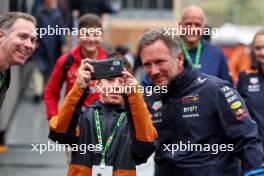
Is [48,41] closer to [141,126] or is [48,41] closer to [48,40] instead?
[48,40]

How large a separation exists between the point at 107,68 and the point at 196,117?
2.37 ft

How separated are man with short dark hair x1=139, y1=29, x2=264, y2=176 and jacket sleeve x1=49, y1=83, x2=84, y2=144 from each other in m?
0.58

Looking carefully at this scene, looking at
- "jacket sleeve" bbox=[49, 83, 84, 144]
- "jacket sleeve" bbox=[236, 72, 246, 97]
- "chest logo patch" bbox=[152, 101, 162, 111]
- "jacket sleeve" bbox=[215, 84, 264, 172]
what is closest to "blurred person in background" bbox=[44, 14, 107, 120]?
"jacket sleeve" bbox=[236, 72, 246, 97]

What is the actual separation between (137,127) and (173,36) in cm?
70

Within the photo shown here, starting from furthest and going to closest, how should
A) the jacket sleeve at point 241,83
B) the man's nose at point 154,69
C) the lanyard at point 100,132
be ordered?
the jacket sleeve at point 241,83 < the lanyard at point 100,132 < the man's nose at point 154,69

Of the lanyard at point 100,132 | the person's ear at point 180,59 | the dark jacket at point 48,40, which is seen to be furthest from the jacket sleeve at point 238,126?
the dark jacket at point 48,40

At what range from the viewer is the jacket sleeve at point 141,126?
17.6 ft

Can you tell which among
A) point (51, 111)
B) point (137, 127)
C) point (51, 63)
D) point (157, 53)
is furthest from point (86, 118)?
point (51, 63)

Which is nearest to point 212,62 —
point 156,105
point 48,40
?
point 156,105

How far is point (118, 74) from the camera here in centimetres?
539

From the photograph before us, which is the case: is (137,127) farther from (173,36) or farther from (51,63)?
(51,63)

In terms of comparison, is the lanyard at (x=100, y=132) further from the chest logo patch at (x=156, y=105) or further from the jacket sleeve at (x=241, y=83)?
the jacket sleeve at (x=241, y=83)

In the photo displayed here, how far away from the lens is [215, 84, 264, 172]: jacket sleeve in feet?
16.9

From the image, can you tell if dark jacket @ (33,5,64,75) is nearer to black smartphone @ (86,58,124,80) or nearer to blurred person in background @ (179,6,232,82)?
blurred person in background @ (179,6,232,82)
